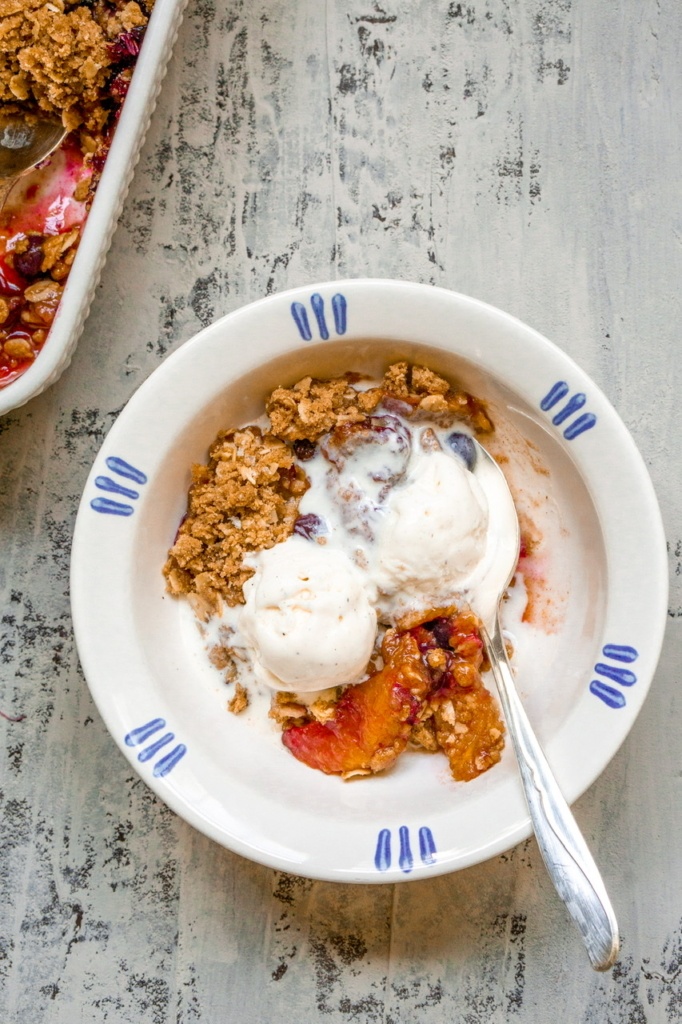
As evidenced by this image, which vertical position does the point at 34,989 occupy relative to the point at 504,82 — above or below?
below

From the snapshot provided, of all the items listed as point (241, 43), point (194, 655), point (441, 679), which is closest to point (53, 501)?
point (194, 655)

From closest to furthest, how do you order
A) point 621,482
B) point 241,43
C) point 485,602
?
point 621,482, point 485,602, point 241,43

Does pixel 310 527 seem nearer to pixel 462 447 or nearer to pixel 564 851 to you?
pixel 462 447

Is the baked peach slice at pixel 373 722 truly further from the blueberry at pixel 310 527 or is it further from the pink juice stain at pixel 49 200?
the pink juice stain at pixel 49 200

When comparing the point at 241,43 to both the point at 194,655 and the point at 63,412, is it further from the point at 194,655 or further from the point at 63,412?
the point at 194,655

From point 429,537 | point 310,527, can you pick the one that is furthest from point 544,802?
point 310,527

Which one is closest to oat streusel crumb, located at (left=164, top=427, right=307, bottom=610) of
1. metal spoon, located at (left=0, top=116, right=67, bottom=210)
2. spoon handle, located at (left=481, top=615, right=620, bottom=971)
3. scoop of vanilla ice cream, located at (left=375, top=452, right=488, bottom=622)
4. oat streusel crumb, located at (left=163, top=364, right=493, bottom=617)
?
oat streusel crumb, located at (left=163, top=364, right=493, bottom=617)

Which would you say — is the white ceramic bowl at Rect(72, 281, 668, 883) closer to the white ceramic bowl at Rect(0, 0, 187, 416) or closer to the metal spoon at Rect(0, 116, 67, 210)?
the white ceramic bowl at Rect(0, 0, 187, 416)
